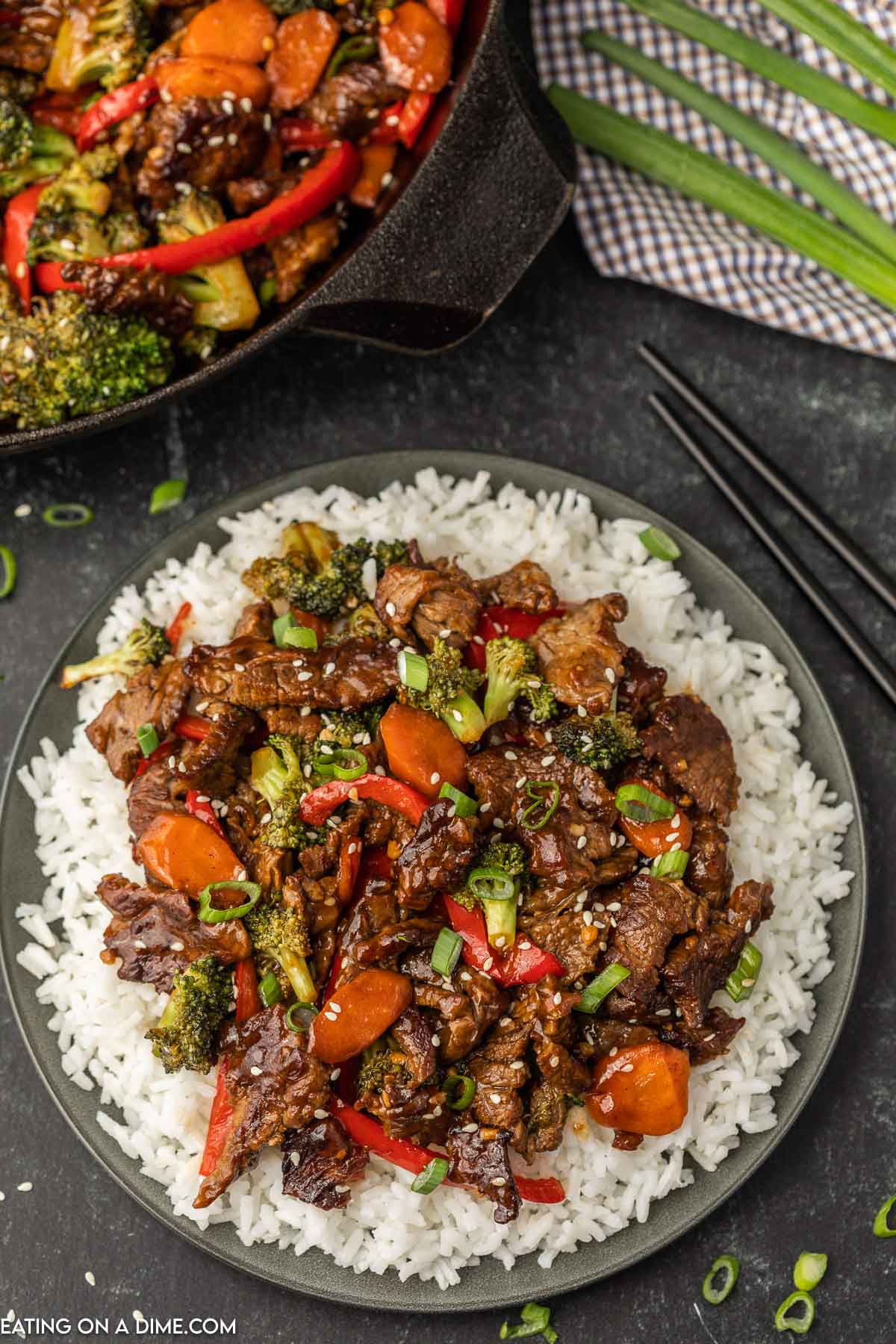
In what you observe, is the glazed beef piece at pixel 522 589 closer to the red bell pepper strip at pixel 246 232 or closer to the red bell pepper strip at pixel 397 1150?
the red bell pepper strip at pixel 246 232

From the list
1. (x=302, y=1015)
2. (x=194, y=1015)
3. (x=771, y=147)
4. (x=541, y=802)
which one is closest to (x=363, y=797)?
(x=541, y=802)

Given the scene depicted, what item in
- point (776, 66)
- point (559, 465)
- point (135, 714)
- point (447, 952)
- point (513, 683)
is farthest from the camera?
point (559, 465)

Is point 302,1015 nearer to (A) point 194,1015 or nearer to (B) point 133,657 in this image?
(A) point 194,1015

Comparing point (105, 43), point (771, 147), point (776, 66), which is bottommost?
point (105, 43)

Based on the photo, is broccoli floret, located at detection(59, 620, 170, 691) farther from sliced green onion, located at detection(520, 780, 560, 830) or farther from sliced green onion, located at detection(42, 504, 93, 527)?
sliced green onion, located at detection(520, 780, 560, 830)

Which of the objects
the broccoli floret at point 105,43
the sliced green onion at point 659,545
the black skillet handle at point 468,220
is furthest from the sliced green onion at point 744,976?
the broccoli floret at point 105,43

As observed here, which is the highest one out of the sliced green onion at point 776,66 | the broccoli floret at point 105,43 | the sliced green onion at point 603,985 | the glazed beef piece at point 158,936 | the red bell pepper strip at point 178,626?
the sliced green onion at point 776,66

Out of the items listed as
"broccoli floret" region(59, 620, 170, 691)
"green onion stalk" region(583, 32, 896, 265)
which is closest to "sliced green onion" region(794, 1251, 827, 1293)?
"broccoli floret" region(59, 620, 170, 691)
